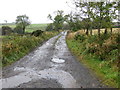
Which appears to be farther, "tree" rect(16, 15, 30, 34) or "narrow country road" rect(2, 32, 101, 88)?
"tree" rect(16, 15, 30, 34)

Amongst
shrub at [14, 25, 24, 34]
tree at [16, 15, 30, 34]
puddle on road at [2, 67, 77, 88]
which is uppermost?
tree at [16, 15, 30, 34]

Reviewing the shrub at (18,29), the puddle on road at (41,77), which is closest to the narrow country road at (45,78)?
the puddle on road at (41,77)

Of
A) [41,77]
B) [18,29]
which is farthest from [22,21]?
[41,77]

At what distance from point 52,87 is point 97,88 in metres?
2.01

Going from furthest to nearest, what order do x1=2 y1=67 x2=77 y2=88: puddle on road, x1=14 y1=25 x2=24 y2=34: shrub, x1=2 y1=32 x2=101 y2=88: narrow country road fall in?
x1=14 y1=25 x2=24 y2=34: shrub → x1=2 y1=67 x2=77 y2=88: puddle on road → x1=2 y1=32 x2=101 y2=88: narrow country road

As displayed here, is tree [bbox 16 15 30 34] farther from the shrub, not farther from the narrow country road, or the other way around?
the narrow country road

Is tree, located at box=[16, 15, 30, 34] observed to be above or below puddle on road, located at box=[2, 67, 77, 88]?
above

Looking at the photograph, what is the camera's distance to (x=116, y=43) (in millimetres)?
9969

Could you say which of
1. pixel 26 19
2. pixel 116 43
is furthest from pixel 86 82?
pixel 26 19

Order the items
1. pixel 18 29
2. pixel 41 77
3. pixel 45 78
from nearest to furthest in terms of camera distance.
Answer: pixel 45 78 → pixel 41 77 → pixel 18 29

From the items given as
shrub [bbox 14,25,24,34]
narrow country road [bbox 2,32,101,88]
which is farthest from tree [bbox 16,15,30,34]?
narrow country road [bbox 2,32,101,88]

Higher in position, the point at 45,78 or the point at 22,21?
the point at 22,21

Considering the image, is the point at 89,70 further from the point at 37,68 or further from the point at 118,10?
the point at 118,10

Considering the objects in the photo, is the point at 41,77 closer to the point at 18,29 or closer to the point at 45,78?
the point at 45,78
